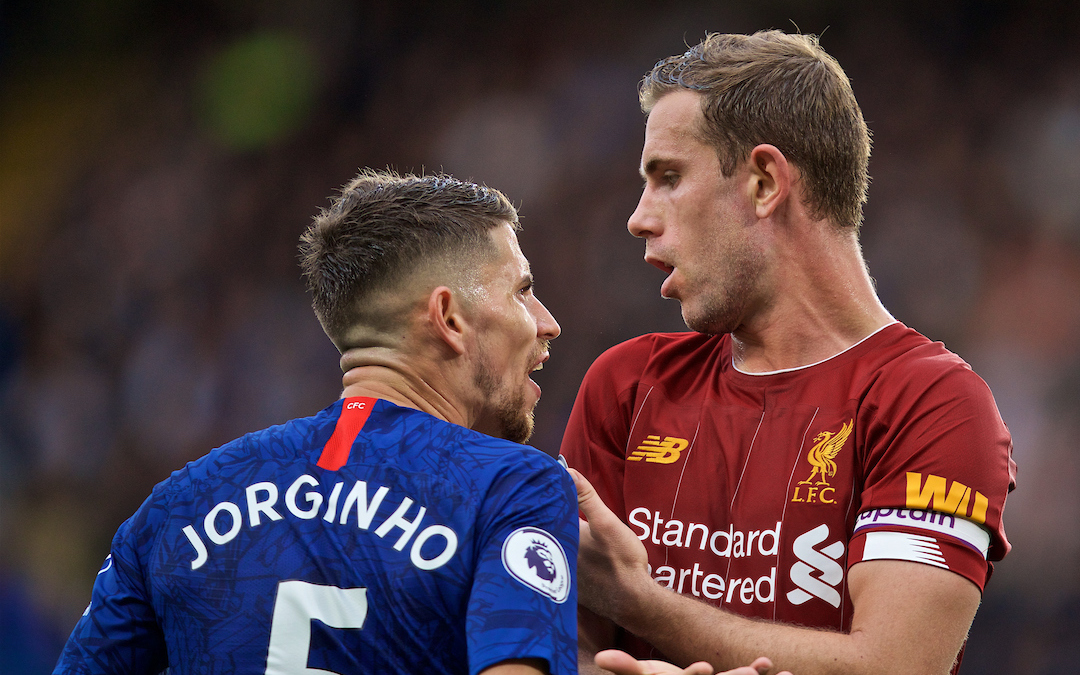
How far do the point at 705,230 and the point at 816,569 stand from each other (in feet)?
2.64

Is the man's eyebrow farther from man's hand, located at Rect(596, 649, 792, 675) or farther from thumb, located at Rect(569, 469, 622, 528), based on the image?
man's hand, located at Rect(596, 649, 792, 675)

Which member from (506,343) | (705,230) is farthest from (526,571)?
(705,230)

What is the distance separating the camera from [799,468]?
1.99 meters

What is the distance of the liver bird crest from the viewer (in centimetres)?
196

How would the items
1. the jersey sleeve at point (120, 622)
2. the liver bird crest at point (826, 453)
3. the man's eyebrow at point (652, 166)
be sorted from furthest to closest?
the man's eyebrow at point (652, 166), the liver bird crest at point (826, 453), the jersey sleeve at point (120, 622)

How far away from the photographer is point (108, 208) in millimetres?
7078

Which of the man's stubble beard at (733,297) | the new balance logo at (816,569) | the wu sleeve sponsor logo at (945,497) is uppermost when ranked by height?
→ the man's stubble beard at (733,297)

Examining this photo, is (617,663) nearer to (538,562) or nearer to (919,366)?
(538,562)

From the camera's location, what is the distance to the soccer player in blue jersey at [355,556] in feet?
4.79

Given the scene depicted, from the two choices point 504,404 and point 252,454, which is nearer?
point 252,454

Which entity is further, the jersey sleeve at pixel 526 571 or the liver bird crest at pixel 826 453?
the liver bird crest at pixel 826 453

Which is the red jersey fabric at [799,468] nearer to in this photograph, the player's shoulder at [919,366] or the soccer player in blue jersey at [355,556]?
the player's shoulder at [919,366]

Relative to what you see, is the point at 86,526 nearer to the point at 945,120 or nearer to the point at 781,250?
the point at 781,250

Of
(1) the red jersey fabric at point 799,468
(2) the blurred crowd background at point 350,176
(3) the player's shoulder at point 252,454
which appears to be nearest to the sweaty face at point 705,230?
(1) the red jersey fabric at point 799,468
